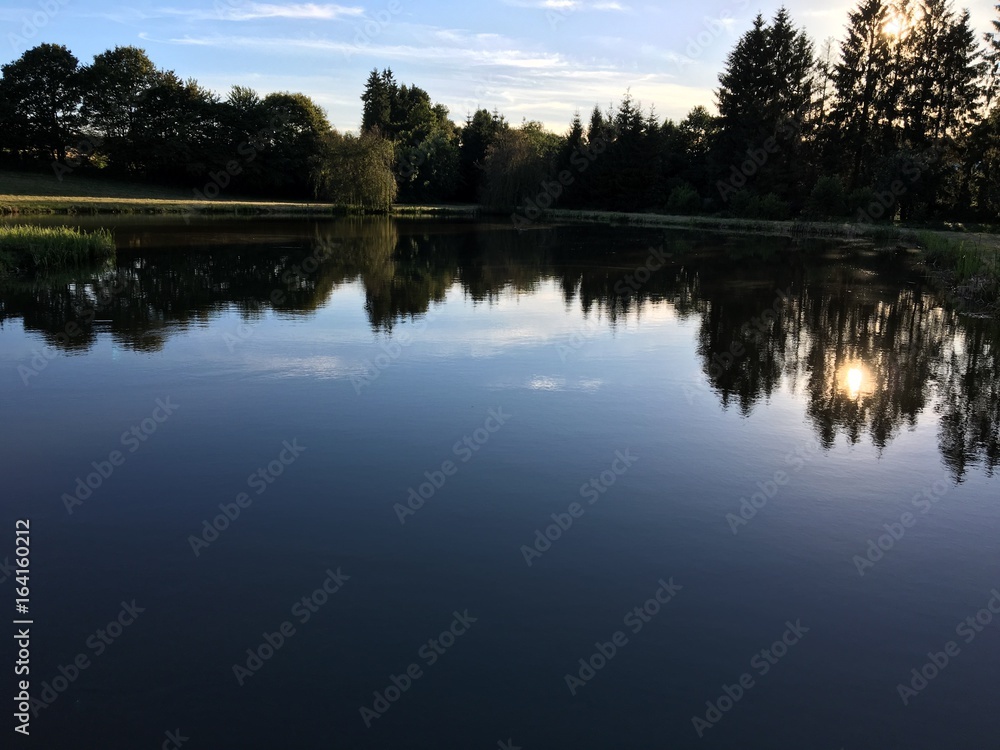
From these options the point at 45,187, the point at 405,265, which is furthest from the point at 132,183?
the point at 405,265

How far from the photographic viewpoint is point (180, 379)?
32.6 feet

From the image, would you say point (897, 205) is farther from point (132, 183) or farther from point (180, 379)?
point (132, 183)
